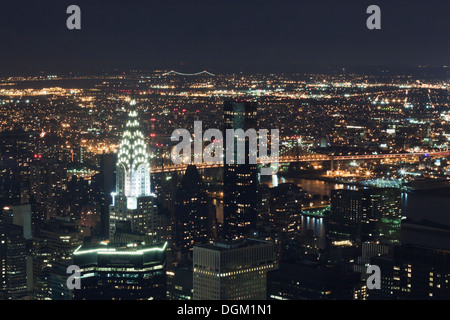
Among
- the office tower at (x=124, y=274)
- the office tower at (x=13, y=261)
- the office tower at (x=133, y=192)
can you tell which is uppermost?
the office tower at (x=133, y=192)

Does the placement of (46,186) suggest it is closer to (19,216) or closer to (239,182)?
(19,216)

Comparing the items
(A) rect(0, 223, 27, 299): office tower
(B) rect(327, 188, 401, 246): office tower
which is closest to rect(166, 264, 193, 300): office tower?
(A) rect(0, 223, 27, 299): office tower

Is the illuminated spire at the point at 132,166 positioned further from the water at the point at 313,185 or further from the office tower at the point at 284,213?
the water at the point at 313,185

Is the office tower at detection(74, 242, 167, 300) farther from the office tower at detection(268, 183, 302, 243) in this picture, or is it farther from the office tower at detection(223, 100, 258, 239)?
the office tower at detection(223, 100, 258, 239)

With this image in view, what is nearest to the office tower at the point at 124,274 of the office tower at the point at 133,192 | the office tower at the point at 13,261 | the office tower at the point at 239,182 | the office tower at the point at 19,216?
the office tower at the point at 13,261
